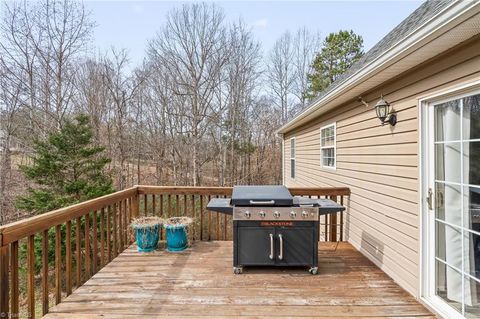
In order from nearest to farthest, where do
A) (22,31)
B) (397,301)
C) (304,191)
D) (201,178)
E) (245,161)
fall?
(397,301)
(304,191)
(22,31)
(201,178)
(245,161)

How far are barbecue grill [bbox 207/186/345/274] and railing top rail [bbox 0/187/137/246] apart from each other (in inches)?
51.5

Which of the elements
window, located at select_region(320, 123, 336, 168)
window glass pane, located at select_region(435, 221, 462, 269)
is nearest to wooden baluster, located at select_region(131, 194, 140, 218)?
window, located at select_region(320, 123, 336, 168)

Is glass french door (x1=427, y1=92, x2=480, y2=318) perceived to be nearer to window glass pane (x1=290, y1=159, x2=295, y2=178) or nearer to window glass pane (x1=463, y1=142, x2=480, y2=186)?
window glass pane (x1=463, y1=142, x2=480, y2=186)

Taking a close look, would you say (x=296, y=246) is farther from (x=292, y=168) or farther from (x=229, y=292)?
(x=292, y=168)

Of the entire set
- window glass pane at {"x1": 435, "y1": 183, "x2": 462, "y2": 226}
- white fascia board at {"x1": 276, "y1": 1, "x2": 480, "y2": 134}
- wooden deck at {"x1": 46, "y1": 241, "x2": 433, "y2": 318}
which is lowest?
wooden deck at {"x1": 46, "y1": 241, "x2": 433, "y2": 318}

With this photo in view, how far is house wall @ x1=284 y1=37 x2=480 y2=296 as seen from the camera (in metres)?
2.47

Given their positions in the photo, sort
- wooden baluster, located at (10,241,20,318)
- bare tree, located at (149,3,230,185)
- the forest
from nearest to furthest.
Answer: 1. wooden baluster, located at (10,241,20,318)
2. the forest
3. bare tree, located at (149,3,230,185)

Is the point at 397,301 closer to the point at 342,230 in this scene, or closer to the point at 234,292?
the point at 234,292

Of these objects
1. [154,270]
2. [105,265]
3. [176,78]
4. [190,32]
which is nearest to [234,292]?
[154,270]

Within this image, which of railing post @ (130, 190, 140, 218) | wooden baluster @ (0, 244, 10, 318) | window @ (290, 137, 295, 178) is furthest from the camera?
window @ (290, 137, 295, 178)

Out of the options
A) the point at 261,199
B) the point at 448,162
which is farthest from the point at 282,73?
the point at 448,162

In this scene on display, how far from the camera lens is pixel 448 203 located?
2414 mm

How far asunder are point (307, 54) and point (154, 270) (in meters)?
16.7

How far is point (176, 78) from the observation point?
13594 mm
